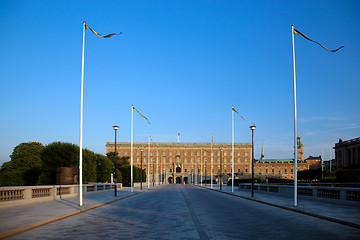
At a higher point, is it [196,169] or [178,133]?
[178,133]

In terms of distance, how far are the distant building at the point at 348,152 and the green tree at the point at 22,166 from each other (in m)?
92.7

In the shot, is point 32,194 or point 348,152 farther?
point 348,152

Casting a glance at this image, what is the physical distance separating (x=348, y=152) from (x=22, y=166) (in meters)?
107

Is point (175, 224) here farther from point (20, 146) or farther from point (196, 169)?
point (196, 169)

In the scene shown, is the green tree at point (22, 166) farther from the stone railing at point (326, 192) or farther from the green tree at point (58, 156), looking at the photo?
the stone railing at point (326, 192)

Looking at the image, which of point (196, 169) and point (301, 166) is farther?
point (301, 166)

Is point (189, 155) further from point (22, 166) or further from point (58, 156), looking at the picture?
point (58, 156)

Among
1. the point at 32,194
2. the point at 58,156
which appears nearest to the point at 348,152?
the point at 58,156

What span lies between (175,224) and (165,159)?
6657 inches

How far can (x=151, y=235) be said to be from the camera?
36.4ft

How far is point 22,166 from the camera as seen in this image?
74812 millimetres

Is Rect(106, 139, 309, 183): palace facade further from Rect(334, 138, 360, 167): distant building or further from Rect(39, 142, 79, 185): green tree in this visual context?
Rect(39, 142, 79, 185): green tree

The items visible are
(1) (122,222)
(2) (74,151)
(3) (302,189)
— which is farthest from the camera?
(2) (74,151)

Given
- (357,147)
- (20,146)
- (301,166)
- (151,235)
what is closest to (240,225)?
(151,235)
